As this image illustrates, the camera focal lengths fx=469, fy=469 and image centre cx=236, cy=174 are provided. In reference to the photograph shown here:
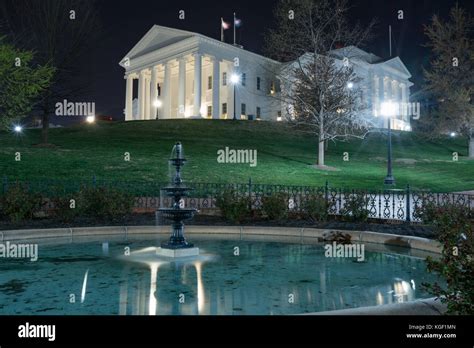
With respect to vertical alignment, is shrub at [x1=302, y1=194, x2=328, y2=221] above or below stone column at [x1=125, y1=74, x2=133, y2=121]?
below

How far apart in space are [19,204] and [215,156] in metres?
19.6

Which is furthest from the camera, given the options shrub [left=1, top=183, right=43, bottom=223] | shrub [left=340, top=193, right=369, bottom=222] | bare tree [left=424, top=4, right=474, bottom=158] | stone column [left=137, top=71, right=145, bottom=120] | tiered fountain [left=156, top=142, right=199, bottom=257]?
stone column [left=137, top=71, right=145, bottom=120]

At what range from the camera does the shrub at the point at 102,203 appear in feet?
53.0

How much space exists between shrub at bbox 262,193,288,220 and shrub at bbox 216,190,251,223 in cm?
71

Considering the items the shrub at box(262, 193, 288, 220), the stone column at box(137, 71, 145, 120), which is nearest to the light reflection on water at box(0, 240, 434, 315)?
the shrub at box(262, 193, 288, 220)

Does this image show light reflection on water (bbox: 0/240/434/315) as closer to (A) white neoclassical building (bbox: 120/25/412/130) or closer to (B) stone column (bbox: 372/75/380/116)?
(A) white neoclassical building (bbox: 120/25/412/130)

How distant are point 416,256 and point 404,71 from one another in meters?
81.7

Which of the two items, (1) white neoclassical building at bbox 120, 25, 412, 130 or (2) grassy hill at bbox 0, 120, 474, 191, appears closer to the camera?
(2) grassy hill at bbox 0, 120, 474, 191

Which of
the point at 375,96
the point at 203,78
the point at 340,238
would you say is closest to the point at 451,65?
the point at 375,96

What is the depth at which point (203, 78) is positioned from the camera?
70.9m

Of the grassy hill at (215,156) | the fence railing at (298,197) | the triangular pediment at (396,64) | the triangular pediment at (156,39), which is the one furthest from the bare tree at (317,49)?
the triangular pediment at (396,64)

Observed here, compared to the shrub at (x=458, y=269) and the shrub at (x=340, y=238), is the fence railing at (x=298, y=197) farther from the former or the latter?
the shrub at (x=458, y=269)

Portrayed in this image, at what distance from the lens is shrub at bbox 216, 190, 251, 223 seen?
52.9 feet

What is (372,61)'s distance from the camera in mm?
79375
